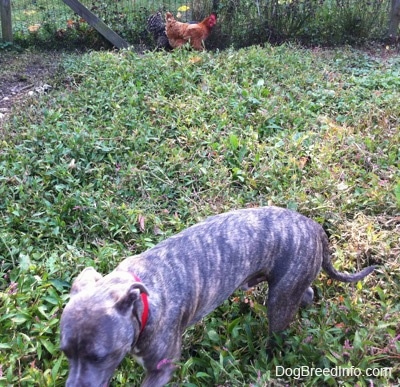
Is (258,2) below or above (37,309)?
above

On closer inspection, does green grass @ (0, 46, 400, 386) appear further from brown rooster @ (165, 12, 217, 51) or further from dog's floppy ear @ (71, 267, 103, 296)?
brown rooster @ (165, 12, 217, 51)

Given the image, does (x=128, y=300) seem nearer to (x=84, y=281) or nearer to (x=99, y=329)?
(x=99, y=329)

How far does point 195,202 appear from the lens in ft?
14.9

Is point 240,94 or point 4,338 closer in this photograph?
point 4,338

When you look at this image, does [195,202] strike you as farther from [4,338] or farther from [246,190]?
[4,338]

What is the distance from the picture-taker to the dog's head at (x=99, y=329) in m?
2.31

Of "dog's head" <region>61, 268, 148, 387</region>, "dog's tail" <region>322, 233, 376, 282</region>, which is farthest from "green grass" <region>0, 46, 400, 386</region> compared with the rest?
"dog's head" <region>61, 268, 148, 387</region>

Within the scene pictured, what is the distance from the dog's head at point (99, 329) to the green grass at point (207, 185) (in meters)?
0.64

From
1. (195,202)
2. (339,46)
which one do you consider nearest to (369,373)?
(195,202)

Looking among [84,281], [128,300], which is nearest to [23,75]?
[84,281]

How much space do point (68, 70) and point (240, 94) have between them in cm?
281

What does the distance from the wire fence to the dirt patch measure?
24.9 inches

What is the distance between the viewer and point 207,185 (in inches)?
189

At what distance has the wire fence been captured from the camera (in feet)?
31.3
